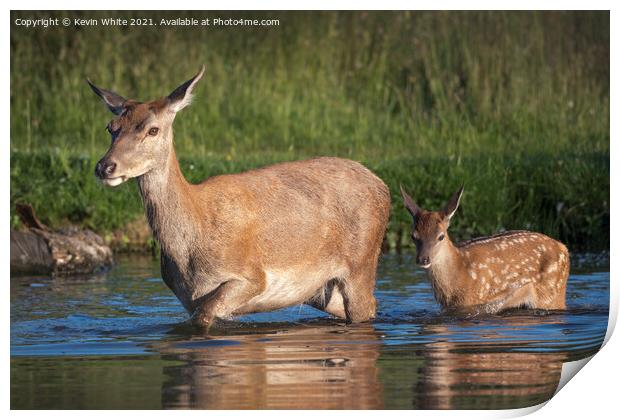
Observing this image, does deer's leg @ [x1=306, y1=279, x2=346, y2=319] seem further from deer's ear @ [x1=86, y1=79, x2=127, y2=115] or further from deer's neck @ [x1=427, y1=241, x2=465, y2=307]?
deer's ear @ [x1=86, y1=79, x2=127, y2=115]

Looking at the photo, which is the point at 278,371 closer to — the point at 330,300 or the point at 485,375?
the point at 485,375

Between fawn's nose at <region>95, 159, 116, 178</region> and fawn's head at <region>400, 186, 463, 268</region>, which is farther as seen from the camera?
fawn's head at <region>400, 186, 463, 268</region>

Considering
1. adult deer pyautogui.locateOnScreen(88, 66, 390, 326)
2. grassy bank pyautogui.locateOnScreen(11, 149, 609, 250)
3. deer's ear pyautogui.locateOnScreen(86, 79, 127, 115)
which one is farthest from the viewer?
grassy bank pyautogui.locateOnScreen(11, 149, 609, 250)

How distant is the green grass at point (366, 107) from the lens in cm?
1427

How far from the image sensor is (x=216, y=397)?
7.87m

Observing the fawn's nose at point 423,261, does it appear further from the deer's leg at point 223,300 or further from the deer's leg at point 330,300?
the deer's leg at point 223,300

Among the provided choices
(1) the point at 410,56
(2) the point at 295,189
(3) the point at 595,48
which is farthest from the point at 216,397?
(1) the point at 410,56

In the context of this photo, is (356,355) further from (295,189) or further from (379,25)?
(379,25)

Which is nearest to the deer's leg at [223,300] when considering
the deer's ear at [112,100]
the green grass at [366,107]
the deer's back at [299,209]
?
the deer's back at [299,209]

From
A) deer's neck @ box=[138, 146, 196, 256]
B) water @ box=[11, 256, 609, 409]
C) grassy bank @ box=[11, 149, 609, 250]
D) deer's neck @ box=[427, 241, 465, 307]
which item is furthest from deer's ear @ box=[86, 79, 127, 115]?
grassy bank @ box=[11, 149, 609, 250]

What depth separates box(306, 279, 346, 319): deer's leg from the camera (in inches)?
421

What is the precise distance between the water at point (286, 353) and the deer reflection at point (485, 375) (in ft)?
0.04

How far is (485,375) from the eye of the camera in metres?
8.45

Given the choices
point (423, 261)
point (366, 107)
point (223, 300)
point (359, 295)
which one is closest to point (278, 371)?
point (223, 300)
